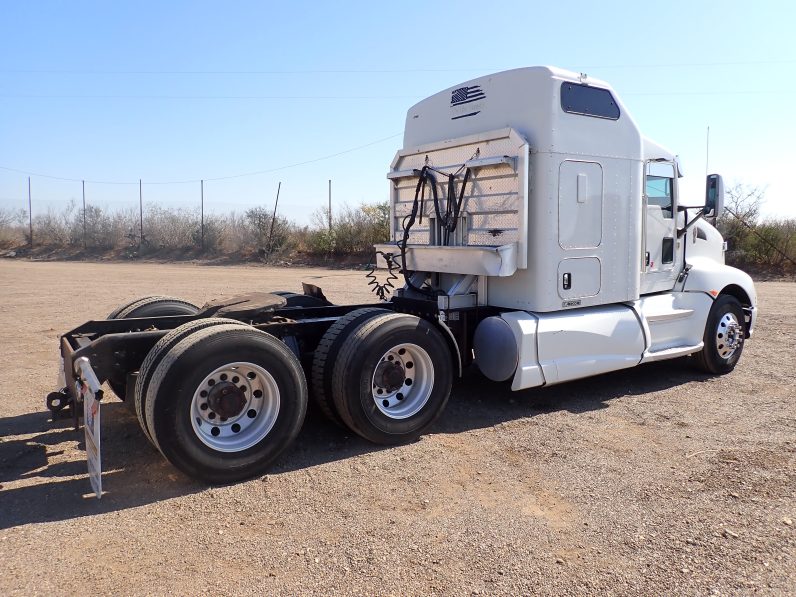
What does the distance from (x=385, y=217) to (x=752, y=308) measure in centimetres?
2258

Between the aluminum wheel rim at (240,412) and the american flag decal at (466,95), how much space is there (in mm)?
3905

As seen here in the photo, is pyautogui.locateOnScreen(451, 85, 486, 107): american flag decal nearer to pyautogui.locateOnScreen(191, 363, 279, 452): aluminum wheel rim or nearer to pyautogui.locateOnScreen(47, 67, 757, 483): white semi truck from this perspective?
pyautogui.locateOnScreen(47, 67, 757, 483): white semi truck

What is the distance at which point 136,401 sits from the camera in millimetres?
4648

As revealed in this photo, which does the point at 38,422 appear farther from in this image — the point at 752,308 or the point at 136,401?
the point at 752,308

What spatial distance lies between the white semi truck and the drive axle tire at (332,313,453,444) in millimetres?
15

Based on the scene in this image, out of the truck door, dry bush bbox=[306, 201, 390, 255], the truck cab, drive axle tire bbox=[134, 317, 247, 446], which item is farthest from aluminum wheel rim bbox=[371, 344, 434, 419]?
dry bush bbox=[306, 201, 390, 255]

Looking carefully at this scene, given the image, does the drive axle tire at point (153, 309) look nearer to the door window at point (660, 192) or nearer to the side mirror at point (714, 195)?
the door window at point (660, 192)

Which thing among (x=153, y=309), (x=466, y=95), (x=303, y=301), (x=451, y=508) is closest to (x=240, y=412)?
(x=451, y=508)

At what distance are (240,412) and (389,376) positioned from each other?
1361 millimetres

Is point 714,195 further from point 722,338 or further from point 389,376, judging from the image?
point 389,376

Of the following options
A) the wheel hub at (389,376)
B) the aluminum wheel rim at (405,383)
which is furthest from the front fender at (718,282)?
the wheel hub at (389,376)

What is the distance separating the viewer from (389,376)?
5625 mm

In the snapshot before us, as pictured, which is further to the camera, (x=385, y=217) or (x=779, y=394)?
(x=385, y=217)

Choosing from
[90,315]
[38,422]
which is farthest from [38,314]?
[38,422]
